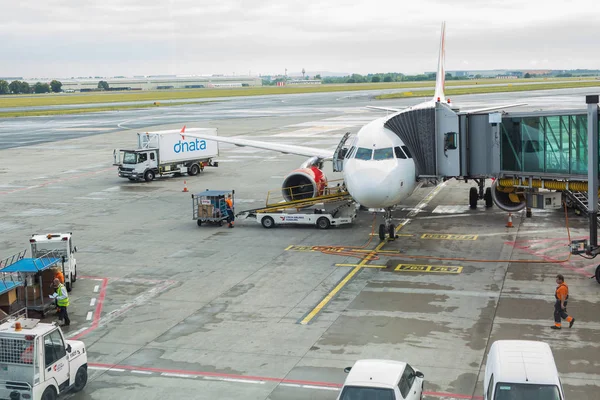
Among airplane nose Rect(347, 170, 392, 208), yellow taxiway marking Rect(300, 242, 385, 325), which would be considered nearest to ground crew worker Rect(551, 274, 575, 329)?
yellow taxiway marking Rect(300, 242, 385, 325)

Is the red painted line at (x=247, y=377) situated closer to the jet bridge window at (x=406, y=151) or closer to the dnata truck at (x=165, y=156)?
the jet bridge window at (x=406, y=151)

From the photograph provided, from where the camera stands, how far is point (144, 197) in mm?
50188

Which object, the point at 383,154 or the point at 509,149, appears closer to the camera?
the point at 509,149

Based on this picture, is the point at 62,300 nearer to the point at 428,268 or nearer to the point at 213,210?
the point at 428,268

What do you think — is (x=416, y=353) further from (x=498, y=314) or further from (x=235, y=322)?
(x=235, y=322)

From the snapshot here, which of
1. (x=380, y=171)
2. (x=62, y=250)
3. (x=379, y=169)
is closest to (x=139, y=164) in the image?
(x=62, y=250)

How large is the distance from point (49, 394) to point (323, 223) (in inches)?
882

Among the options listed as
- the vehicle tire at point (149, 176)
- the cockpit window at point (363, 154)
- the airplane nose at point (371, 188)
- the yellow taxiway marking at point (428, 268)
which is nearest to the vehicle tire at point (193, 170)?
the vehicle tire at point (149, 176)

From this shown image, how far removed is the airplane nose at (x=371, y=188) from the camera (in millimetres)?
31656

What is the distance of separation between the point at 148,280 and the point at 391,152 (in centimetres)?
1201

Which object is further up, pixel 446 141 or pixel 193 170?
pixel 446 141

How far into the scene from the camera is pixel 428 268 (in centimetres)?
2981

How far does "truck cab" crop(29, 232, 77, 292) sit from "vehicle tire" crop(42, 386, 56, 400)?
11017 millimetres

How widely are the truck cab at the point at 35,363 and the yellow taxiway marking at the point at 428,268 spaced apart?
1497 centimetres
